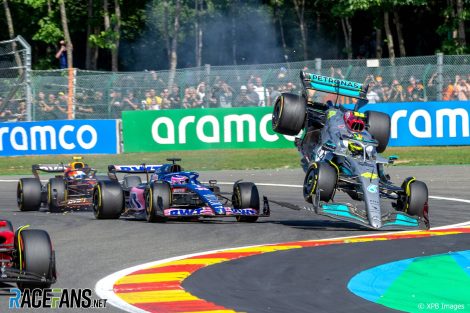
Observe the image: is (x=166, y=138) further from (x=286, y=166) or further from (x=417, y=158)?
(x=417, y=158)

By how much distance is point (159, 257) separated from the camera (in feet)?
40.2

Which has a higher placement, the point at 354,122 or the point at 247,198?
the point at 354,122

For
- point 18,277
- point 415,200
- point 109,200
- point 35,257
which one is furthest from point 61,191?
point 18,277

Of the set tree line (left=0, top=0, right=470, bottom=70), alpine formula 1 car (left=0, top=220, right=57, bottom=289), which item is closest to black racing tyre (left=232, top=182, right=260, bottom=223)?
alpine formula 1 car (left=0, top=220, right=57, bottom=289)

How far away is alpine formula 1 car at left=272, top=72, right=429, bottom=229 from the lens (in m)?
14.3

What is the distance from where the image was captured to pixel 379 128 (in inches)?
620

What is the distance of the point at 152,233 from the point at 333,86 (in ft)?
12.6

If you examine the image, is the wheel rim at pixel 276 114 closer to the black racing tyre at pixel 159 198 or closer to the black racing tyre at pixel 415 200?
the black racing tyre at pixel 159 198

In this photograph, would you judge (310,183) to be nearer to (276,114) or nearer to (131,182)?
(276,114)

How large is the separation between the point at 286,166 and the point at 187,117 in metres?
3.92

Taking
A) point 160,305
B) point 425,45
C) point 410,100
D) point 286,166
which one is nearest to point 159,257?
point 160,305

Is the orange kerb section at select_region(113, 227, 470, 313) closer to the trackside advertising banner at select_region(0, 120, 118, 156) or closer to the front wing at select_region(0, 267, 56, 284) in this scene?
the front wing at select_region(0, 267, 56, 284)

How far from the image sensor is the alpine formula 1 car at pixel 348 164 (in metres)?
14.3

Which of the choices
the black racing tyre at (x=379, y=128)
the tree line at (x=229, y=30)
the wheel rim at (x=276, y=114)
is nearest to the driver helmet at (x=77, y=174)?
the wheel rim at (x=276, y=114)
